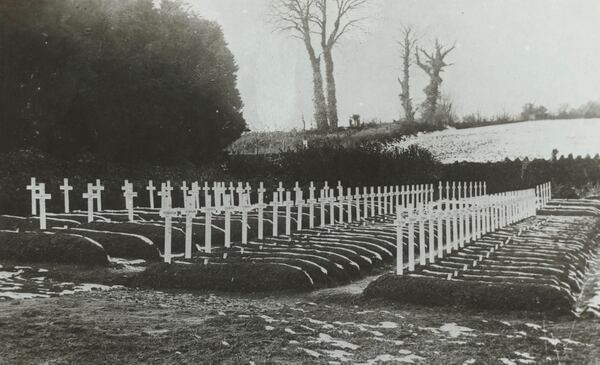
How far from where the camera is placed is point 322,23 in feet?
158

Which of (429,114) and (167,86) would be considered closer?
(167,86)

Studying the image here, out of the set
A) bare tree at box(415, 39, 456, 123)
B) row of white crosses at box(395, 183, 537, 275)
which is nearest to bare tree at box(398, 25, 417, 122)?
bare tree at box(415, 39, 456, 123)

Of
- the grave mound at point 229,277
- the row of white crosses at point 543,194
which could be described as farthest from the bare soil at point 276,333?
the row of white crosses at point 543,194

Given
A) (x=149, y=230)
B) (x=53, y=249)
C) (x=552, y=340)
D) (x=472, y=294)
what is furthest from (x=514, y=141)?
(x=552, y=340)

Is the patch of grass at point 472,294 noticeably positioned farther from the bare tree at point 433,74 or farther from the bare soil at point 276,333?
the bare tree at point 433,74

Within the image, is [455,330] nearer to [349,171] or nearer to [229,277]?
[229,277]

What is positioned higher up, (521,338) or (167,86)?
(167,86)

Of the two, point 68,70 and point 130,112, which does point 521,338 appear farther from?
point 130,112

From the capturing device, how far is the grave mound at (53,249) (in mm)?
14281

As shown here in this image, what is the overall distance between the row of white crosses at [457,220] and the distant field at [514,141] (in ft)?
62.1

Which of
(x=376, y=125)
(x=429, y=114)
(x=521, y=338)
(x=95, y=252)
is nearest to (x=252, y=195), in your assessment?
(x=95, y=252)

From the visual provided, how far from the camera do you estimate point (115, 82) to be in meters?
28.6

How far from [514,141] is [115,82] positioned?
89.0 ft

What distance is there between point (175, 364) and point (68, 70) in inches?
792
